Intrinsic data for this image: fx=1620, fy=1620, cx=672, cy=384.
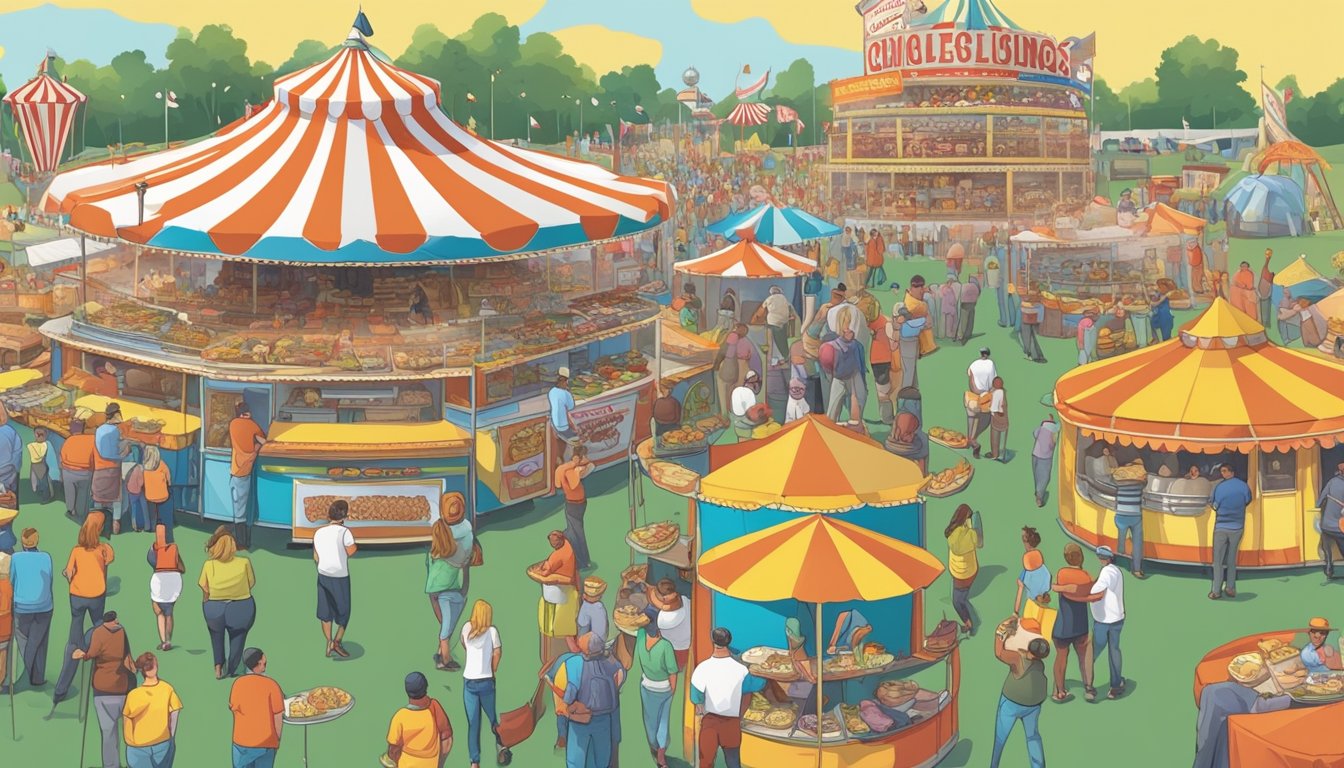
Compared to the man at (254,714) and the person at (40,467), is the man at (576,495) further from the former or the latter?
the person at (40,467)

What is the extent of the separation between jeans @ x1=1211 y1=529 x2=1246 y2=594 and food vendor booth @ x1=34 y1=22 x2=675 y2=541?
24.4 feet

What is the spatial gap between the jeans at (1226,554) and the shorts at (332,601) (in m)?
8.17

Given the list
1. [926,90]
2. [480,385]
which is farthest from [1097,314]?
[926,90]

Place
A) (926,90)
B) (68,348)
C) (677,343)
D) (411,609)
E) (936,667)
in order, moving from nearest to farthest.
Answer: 1. (936,667)
2. (411,609)
3. (68,348)
4. (677,343)
5. (926,90)

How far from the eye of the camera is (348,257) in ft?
60.2

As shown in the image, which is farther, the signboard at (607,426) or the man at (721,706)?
the signboard at (607,426)

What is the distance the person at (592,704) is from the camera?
11148 mm

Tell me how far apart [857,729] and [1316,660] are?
331 cm

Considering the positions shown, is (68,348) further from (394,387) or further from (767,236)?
(767,236)

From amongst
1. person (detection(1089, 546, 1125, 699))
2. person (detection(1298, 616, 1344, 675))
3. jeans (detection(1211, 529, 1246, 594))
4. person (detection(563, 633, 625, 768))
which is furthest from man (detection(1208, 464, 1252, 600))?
person (detection(563, 633, 625, 768))

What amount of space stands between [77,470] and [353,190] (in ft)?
14.9

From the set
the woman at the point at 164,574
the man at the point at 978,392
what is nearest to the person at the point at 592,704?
the woman at the point at 164,574

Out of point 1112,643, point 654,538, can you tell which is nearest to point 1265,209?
point 1112,643

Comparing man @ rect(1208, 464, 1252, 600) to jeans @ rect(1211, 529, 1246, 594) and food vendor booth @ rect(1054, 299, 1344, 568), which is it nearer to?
jeans @ rect(1211, 529, 1246, 594)
